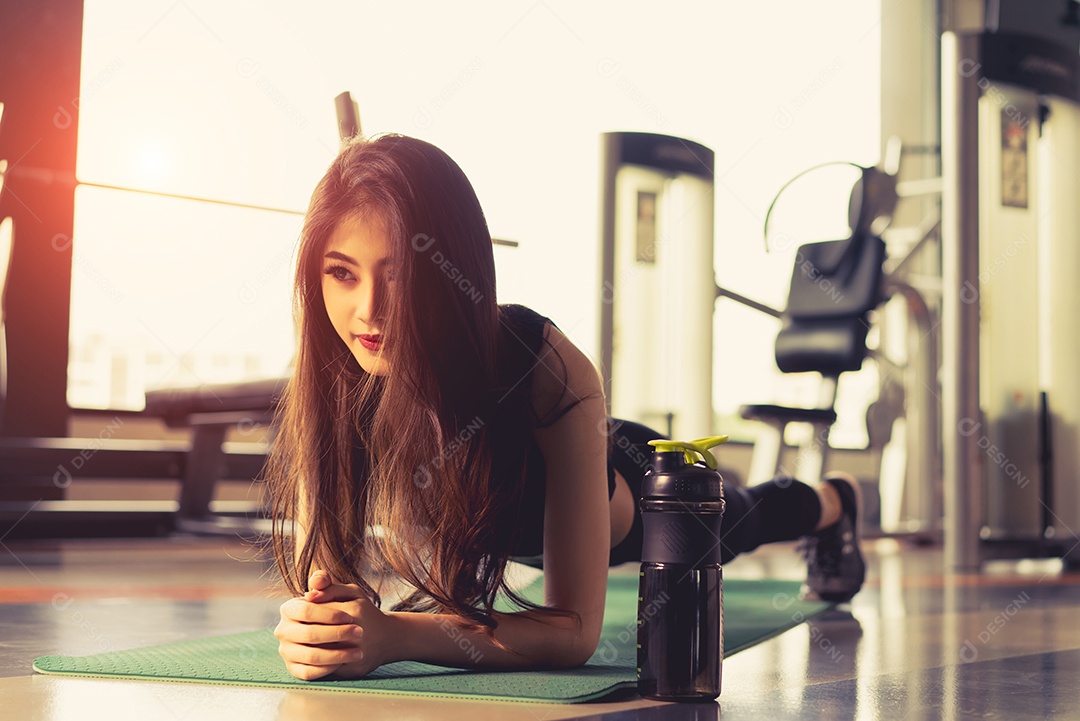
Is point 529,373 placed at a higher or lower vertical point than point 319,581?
higher

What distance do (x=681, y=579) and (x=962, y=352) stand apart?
253 centimetres

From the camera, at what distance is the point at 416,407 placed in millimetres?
1120

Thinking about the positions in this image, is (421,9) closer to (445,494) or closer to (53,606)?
(53,606)

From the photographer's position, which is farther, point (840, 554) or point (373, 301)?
point (840, 554)

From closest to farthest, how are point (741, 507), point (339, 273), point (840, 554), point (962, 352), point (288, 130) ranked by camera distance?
point (339, 273) → point (741, 507) → point (840, 554) → point (962, 352) → point (288, 130)

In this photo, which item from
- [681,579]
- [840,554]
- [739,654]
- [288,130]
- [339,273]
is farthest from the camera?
[288,130]

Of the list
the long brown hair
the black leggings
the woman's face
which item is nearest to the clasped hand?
the long brown hair

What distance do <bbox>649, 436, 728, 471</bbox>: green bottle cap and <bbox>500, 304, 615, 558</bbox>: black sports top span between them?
7.0 inches

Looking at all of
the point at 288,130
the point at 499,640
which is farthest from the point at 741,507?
the point at 288,130

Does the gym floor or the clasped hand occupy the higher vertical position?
the clasped hand

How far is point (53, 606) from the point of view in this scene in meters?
1.86

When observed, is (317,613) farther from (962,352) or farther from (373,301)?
(962,352)

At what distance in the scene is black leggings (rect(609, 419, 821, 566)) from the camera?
1629mm

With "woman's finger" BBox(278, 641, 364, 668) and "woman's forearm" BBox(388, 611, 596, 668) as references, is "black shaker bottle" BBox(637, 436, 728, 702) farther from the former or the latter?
"woman's finger" BBox(278, 641, 364, 668)
